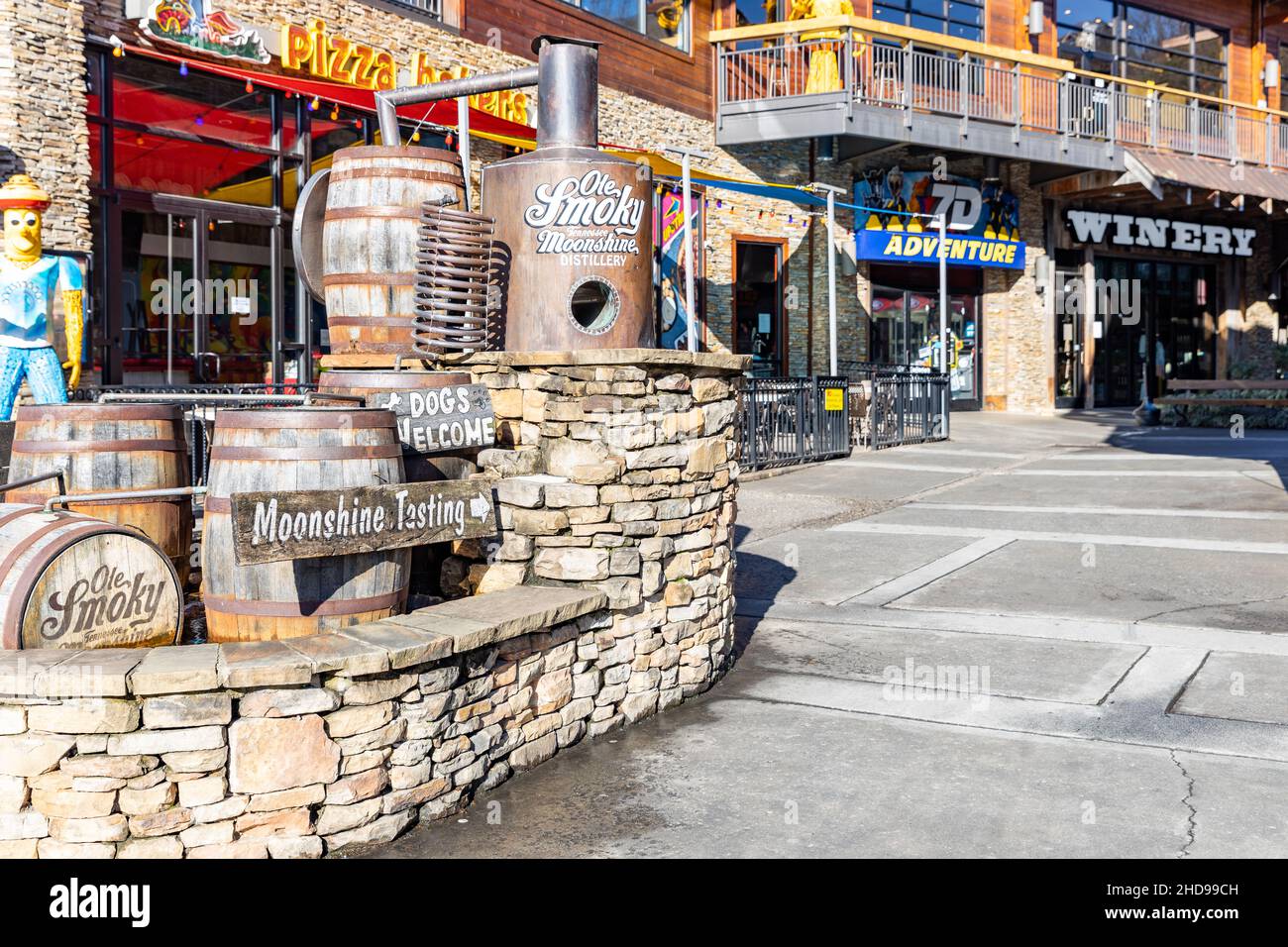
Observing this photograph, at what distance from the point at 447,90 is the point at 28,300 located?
2.59 m

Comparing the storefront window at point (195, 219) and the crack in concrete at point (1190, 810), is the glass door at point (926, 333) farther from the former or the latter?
the crack in concrete at point (1190, 810)

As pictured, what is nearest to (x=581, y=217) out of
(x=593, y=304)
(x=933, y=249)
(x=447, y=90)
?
(x=593, y=304)

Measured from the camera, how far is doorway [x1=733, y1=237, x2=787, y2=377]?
21.7 meters

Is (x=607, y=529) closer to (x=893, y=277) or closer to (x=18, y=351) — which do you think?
(x=18, y=351)

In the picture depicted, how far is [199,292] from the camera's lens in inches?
511

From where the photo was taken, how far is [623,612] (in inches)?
224

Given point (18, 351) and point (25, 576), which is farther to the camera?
point (18, 351)

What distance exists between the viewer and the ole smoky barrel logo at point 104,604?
4344 mm

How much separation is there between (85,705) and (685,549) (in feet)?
9.51

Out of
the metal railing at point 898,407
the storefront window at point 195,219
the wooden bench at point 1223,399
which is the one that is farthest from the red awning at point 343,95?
the wooden bench at point 1223,399

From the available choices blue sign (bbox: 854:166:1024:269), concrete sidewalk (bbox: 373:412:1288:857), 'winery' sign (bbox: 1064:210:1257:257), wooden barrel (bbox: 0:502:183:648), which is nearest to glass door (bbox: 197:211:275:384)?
concrete sidewalk (bbox: 373:412:1288:857)
